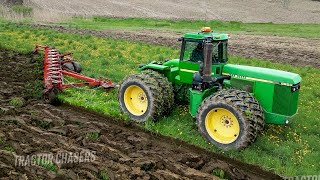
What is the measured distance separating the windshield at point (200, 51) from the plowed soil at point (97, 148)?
2.10 metres

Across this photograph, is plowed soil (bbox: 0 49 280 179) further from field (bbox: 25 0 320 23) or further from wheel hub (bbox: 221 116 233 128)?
field (bbox: 25 0 320 23)

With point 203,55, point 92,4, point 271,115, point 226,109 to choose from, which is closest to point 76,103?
point 203,55

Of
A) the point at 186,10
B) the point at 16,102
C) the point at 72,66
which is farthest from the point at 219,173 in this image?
the point at 186,10

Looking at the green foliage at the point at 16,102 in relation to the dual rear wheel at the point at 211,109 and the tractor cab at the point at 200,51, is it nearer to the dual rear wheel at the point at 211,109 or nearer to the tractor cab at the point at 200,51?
the dual rear wheel at the point at 211,109

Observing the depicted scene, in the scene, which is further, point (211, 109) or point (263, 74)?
point (263, 74)

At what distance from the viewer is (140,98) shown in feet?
33.5

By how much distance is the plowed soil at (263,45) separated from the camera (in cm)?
2066

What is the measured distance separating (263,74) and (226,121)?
137cm

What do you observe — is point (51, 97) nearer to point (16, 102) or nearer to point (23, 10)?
point (16, 102)

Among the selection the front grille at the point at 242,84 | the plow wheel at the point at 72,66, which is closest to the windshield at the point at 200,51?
the front grille at the point at 242,84

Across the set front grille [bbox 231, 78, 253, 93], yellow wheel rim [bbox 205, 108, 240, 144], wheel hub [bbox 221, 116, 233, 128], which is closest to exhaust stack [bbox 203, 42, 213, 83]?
front grille [bbox 231, 78, 253, 93]

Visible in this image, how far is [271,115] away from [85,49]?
13231 millimetres

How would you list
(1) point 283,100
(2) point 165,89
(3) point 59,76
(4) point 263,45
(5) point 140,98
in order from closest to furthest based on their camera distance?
1. (1) point 283,100
2. (2) point 165,89
3. (5) point 140,98
4. (3) point 59,76
5. (4) point 263,45

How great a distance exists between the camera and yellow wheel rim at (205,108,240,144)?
8453mm
